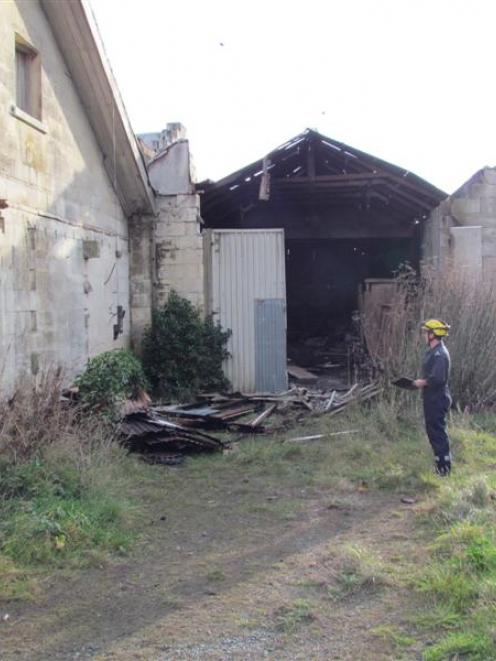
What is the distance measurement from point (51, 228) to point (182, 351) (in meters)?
4.12

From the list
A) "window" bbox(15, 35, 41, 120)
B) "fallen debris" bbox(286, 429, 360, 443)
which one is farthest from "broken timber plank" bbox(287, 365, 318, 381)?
"window" bbox(15, 35, 41, 120)

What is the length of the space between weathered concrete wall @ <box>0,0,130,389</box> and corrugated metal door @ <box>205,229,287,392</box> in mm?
2173

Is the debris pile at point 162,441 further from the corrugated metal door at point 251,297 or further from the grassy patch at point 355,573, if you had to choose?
the corrugated metal door at point 251,297

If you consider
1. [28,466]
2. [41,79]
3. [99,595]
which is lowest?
[99,595]

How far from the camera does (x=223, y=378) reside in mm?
13242

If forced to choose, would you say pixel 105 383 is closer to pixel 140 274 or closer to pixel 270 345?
pixel 140 274

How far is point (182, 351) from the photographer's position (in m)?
12.8

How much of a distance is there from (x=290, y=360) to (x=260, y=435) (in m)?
8.74

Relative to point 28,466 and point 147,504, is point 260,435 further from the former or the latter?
point 28,466

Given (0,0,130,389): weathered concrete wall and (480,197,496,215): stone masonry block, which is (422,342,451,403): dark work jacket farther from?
(480,197,496,215): stone masonry block

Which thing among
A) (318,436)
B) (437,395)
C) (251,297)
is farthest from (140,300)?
(437,395)

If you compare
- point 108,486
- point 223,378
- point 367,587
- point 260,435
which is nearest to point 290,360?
point 223,378

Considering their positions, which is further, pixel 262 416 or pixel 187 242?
pixel 187 242

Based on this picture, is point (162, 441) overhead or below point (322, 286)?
below
